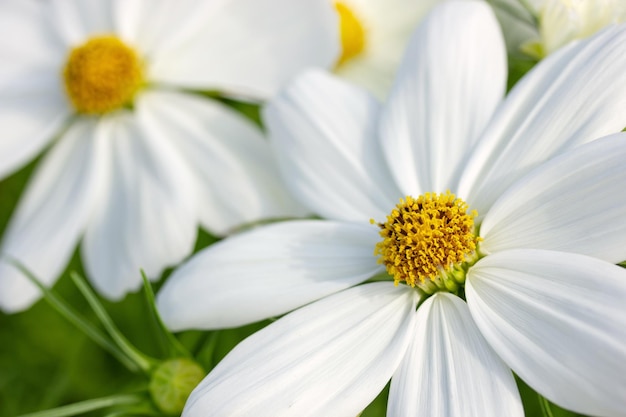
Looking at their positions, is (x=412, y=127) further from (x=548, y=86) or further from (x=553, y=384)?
(x=553, y=384)

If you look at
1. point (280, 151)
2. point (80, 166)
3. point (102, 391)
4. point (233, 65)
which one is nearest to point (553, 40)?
point (280, 151)

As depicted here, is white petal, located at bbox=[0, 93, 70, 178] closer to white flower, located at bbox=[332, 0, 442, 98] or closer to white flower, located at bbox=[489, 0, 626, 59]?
white flower, located at bbox=[332, 0, 442, 98]

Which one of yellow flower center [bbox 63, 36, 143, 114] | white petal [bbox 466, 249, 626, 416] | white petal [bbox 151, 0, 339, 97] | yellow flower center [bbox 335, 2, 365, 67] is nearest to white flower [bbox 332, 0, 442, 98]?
yellow flower center [bbox 335, 2, 365, 67]

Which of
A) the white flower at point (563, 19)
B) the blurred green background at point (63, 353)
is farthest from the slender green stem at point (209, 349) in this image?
the white flower at point (563, 19)

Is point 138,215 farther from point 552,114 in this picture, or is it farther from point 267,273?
point 552,114

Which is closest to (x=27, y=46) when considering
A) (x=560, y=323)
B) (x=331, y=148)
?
(x=331, y=148)
